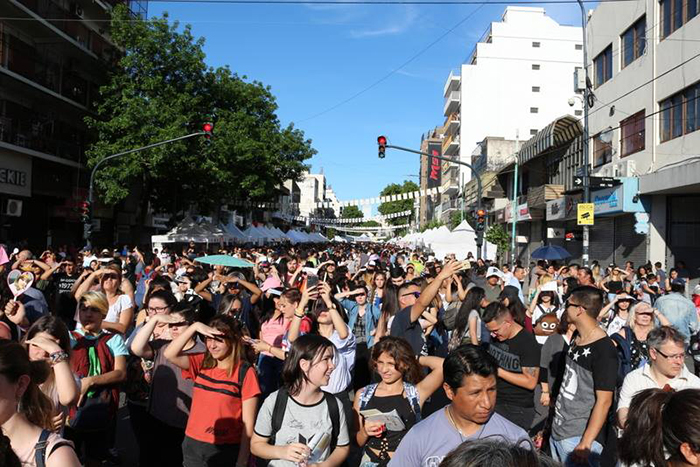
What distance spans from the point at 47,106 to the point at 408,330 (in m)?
27.4

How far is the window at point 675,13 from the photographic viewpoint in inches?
701

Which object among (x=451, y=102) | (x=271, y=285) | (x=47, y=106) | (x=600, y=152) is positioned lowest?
(x=271, y=285)

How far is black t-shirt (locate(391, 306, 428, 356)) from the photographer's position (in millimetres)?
5848

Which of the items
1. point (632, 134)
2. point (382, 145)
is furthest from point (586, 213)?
point (382, 145)

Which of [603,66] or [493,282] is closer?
[493,282]

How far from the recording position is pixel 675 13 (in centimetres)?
1880

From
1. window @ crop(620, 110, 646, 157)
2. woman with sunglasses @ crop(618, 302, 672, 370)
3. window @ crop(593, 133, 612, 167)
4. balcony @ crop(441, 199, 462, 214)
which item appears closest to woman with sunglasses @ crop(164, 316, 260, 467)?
woman with sunglasses @ crop(618, 302, 672, 370)

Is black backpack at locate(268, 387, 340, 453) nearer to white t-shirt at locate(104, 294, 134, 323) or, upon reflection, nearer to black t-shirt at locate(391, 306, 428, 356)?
black t-shirt at locate(391, 306, 428, 356)

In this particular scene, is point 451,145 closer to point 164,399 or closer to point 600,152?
point 600,152

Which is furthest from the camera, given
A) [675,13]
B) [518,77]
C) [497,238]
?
[518,77]

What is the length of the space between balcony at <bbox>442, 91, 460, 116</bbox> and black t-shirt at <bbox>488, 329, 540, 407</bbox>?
194 feet

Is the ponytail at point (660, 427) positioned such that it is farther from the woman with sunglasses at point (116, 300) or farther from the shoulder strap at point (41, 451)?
the woman with sunglasses at point (116, 300)

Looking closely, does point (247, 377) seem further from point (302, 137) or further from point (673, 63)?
point (302, 137)

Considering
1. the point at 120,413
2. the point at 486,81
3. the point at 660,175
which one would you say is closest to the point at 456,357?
the point at 120,413
